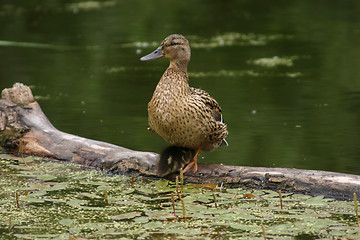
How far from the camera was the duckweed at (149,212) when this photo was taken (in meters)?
3.96

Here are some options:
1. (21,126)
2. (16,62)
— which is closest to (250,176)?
(21,126)

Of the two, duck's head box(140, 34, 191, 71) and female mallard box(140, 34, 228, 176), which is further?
duck's head box(140, 34, 191, 71)

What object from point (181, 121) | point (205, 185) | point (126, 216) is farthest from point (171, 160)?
point (126, 216)

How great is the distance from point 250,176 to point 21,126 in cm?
222

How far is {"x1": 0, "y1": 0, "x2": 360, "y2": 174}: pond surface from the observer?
6891 mm

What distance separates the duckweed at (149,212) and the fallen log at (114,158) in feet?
0.36

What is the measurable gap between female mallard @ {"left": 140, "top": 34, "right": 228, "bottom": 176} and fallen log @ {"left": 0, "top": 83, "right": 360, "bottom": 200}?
0.13 m

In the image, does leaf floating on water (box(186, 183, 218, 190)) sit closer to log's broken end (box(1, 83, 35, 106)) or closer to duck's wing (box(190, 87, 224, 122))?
duck's wing (box(190, 87, 224, 122))

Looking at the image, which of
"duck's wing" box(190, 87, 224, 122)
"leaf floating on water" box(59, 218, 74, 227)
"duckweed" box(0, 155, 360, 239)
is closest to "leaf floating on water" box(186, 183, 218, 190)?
"duckweed" box(0, 155, 360, 239)

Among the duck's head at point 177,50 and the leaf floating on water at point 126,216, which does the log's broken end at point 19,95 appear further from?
the leaf floating on water at point 126,216

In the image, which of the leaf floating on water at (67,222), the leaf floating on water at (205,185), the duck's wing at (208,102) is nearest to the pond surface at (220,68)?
the duck's wing at (208,102)

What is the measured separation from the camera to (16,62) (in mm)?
11141

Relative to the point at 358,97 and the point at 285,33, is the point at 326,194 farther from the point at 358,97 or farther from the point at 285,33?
the point at 285,33

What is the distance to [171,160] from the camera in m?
5.32
